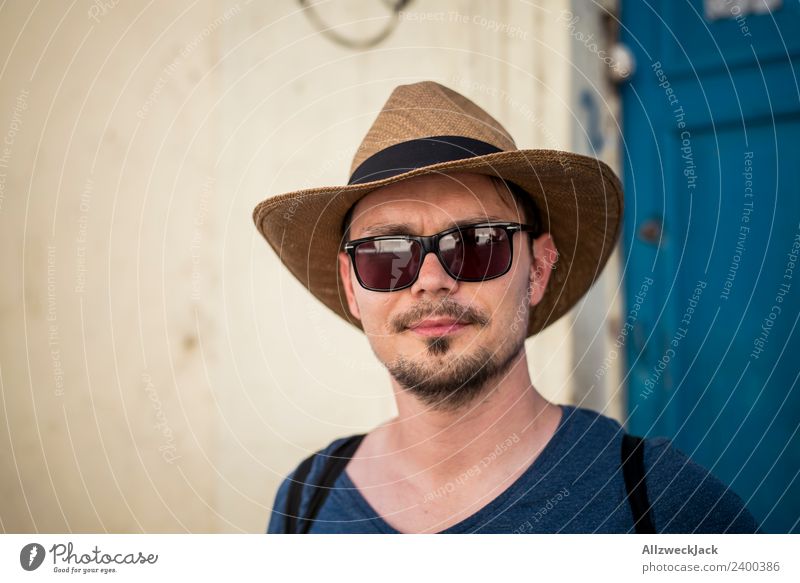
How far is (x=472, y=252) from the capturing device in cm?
93

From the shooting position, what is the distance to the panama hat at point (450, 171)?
3.07ft

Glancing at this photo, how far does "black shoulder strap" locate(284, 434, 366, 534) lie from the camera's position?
1.05 meters

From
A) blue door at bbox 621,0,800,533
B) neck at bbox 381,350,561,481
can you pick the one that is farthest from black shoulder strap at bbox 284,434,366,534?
blue door at bbox 621,0,800,533

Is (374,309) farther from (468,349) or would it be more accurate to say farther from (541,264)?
(541,264)

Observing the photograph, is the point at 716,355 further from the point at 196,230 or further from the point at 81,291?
the point at 81,291

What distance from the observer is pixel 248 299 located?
1718 mm

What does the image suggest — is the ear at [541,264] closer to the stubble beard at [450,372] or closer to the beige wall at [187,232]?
the stubble beard at [450,372]

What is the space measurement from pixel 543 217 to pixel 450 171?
217 millimetres

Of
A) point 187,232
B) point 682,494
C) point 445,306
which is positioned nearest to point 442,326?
point 445,306

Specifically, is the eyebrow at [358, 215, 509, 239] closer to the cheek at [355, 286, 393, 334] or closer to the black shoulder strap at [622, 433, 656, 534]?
the cheek at [355, 286, 393, 334]

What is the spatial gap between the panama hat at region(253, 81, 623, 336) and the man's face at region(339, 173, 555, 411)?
1.4 inches

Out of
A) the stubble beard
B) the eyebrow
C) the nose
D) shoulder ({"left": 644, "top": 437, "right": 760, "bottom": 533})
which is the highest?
the eyebrow
